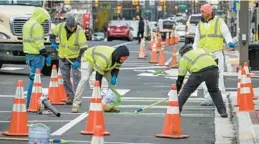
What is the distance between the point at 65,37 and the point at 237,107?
3.75 metres

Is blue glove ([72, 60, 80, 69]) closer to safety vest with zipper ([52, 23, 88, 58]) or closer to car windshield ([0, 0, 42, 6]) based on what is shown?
safety vest with zipper ([52, 23, 88, 58])

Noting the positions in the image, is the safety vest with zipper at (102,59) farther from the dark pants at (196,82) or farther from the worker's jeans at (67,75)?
the worker's jeans at (67,75)

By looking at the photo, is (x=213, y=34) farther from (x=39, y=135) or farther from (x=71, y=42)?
(x=39, y=135)

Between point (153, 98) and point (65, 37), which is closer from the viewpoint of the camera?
point (65, 37)

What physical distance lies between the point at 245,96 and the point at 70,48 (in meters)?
3.75

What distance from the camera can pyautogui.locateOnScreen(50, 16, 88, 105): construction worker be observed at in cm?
1421

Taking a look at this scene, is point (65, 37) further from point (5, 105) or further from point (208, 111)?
point (208, 111)

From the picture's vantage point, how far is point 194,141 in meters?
10.3

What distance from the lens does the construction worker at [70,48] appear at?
1421 centimetres

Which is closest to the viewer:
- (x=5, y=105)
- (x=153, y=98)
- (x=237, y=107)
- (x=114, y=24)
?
(x=237, y=107)

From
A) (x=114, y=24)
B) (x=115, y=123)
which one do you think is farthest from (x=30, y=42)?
(x=114, y=24)

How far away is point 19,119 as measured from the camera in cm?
1040

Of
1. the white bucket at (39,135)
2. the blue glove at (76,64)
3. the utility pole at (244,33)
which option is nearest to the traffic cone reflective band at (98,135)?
the white bucket at (39,135)

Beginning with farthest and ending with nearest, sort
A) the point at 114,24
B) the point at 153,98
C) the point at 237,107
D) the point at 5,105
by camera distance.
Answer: the point at 114,24 → the point at 153,98 → the point at 5,105 → the point at 237,107
